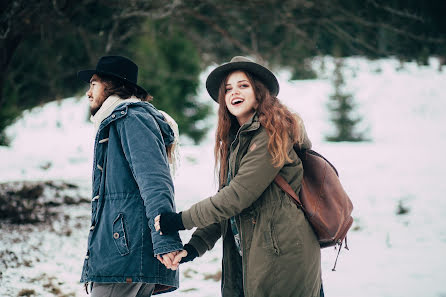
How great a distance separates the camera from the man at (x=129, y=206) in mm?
2320

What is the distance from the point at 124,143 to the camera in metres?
2.45

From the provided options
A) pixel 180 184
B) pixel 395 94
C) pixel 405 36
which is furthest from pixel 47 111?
pixel 395 94

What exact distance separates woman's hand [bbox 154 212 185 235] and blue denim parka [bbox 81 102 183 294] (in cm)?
3

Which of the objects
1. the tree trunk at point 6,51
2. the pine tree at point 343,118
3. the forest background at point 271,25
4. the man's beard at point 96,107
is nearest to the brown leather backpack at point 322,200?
the man's beard at point 96,107

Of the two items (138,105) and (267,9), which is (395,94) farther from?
(138,105)

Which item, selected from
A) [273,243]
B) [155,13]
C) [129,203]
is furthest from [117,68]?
[155,13]

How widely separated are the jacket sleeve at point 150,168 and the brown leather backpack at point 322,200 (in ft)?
1.99

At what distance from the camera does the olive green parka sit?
2307 mm

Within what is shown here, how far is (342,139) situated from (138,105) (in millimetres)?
17274

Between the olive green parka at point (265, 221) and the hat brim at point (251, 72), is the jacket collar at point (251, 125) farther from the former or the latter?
the hat brim at point (251, 72)

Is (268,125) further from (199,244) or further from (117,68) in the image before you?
(117,68)

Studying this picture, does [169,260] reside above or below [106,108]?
below

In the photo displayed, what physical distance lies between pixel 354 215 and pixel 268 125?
5512mm

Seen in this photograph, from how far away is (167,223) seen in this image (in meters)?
2.29
